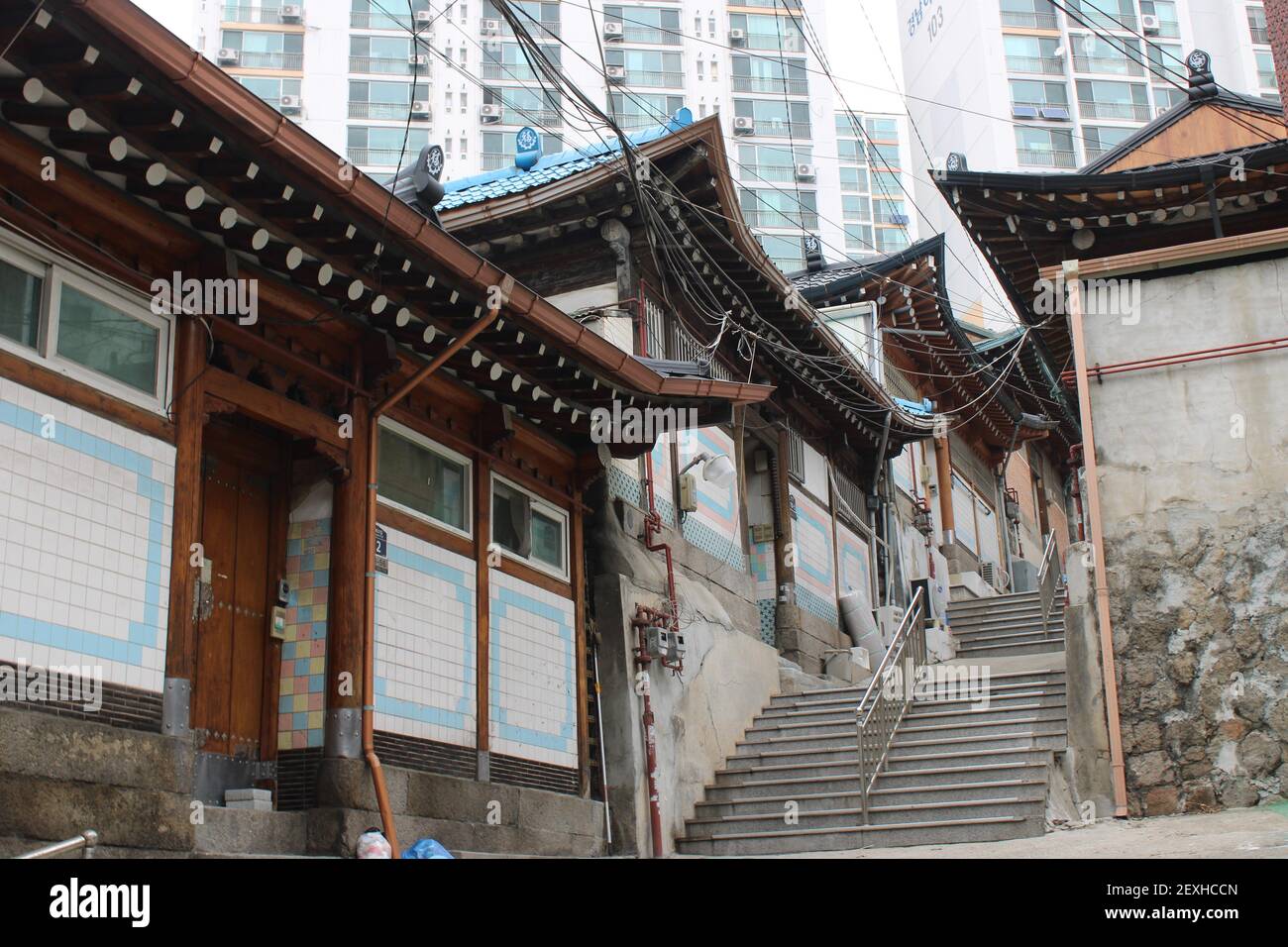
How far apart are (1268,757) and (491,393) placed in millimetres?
7830

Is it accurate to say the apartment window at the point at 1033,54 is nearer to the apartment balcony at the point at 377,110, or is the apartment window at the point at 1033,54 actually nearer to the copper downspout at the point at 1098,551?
the apartment balcony at the point at 377,110

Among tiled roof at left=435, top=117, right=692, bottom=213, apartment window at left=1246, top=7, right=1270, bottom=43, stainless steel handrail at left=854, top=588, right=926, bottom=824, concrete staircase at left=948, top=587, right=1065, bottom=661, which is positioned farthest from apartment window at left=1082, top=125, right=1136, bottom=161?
stainless steel handrail at left=854, top=588, right=926, bottom=824

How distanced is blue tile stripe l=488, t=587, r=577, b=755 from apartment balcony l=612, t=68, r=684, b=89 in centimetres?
5093

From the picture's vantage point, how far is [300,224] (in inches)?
365

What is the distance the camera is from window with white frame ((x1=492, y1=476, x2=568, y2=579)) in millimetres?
12758

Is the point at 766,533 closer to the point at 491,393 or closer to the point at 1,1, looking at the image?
the point at 491,393

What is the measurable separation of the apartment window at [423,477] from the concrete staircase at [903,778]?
4.58 m

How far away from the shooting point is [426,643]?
11180mm

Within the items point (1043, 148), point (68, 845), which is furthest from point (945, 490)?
point (1043, 148)

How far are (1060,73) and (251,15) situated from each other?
36.8m

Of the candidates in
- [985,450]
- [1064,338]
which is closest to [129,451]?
[1064,338]
